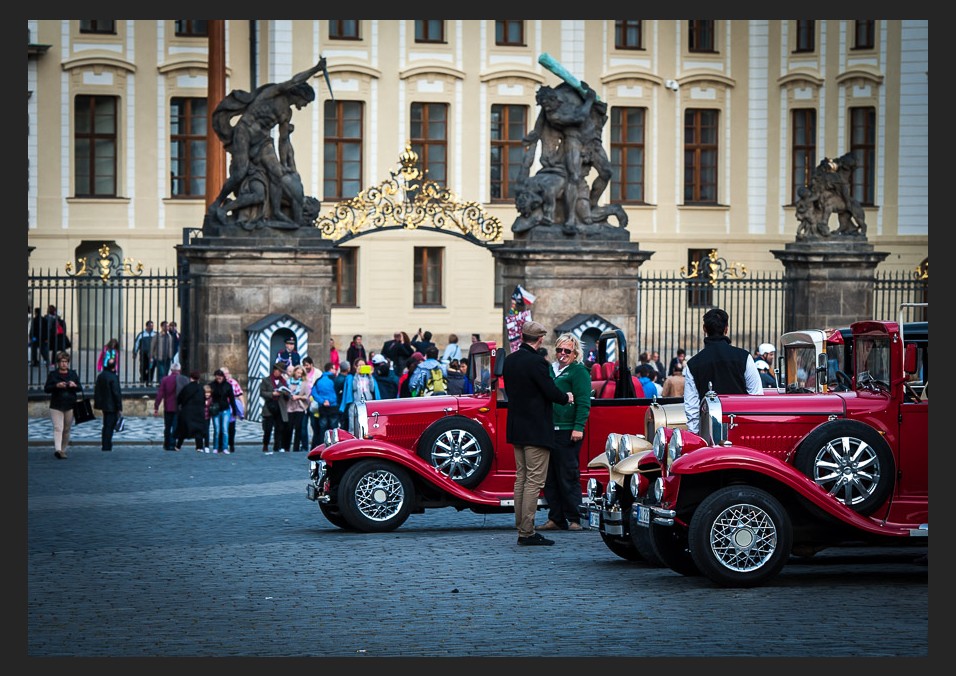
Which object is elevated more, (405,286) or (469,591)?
(405,286)

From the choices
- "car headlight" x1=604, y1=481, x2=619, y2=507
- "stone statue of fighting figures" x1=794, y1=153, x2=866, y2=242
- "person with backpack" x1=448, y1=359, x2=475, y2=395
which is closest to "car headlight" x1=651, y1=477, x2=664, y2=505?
"car headlight" x1=604, y1=481, x2=619, y2=507

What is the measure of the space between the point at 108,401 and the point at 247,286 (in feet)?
14.1

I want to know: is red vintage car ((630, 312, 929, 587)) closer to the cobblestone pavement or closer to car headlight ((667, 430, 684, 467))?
car headlight ((667, 430, 684, 467))

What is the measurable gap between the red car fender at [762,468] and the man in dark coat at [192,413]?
1396 centimetres

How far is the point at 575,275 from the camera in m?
29.5

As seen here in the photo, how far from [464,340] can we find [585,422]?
103ft

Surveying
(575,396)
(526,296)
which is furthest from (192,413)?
(575,396)

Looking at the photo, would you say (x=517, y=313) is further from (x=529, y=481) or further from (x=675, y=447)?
(x=675, y=447)

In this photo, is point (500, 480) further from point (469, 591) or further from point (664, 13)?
point (664, 13)

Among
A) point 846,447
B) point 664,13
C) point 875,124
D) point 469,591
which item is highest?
point 875,124

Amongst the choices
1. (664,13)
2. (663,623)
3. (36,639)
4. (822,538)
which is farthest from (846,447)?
(36,639)

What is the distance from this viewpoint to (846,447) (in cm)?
1251

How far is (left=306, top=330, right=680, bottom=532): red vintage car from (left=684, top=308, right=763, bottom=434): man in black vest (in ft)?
9.44

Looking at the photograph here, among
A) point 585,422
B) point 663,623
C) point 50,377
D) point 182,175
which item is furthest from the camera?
point 182,175
